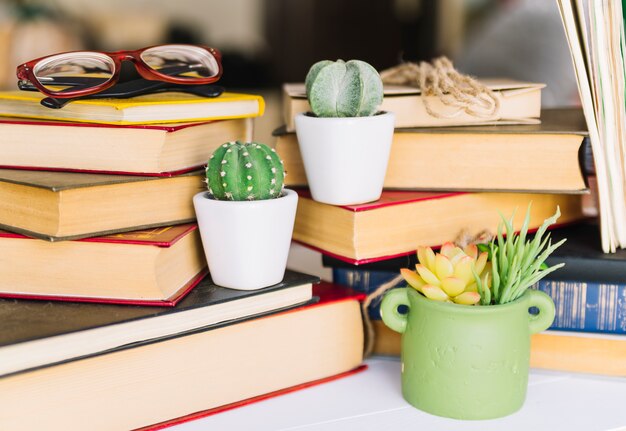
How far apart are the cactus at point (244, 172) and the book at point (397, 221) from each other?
0.09 metres

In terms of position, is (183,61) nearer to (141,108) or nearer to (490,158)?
(141,108)

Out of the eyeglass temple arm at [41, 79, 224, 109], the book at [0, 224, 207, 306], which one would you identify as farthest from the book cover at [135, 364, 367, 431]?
the eyeglass temple arm at [41, 79, 224, 109]

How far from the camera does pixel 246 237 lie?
68 cm

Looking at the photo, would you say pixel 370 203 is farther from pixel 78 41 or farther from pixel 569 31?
pixel 78 41

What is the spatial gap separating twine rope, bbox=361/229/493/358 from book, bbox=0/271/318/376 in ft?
0.27

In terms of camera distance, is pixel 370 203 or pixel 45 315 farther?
pixel 370 203

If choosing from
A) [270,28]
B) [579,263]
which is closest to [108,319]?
[579,263]

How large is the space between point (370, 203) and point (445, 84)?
6.2 inches

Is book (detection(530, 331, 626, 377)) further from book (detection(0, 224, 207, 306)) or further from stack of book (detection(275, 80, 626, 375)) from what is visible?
book (detection(0, 224, 207, 306))

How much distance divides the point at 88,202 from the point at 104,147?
2.6 inches

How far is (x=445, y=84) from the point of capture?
802 millimetres

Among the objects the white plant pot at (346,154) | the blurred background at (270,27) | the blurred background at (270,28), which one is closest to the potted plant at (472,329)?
the white plant pot at (346,154)

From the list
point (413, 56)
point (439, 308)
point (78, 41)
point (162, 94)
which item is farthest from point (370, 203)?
point (413, 56)

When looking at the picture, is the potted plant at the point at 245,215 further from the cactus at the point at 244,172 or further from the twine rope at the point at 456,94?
the twine rope at the point at 456,94
